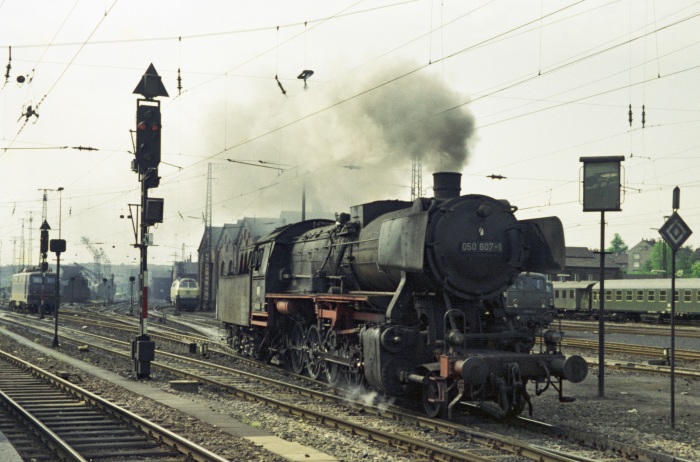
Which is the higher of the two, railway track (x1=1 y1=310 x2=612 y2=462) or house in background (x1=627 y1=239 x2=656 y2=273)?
house in background (x1=627 y1=239 x2=656 y2=273)

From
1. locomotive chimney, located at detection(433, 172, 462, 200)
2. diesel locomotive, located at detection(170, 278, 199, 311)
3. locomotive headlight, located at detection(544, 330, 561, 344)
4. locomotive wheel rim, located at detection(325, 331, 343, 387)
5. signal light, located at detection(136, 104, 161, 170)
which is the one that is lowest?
diesel locomotive, located at detection(170, 278, 199, 311)

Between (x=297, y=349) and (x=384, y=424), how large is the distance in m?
6.76

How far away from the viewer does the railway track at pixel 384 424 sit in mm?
9359

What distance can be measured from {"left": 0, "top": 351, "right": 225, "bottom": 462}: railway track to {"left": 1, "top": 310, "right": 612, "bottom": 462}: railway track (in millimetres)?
2568

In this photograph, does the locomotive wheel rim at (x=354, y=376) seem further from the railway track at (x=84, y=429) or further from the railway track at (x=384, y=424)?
the railway track at (x=84, y=429)

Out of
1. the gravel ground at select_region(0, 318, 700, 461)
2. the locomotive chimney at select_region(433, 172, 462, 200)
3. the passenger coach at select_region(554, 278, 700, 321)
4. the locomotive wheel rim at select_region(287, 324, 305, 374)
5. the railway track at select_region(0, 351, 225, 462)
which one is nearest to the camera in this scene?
the railway track at select_region(0, 351, 225, 462)

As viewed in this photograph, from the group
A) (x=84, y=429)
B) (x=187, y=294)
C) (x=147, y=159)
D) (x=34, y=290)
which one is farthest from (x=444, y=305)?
(x=34, y=290)

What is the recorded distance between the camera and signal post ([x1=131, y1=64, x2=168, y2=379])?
17344mm

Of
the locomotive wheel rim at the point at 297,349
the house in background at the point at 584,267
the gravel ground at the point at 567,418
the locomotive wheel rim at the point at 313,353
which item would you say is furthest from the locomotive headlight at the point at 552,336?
the house in background at the point at 584,267

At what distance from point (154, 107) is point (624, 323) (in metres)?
37.5

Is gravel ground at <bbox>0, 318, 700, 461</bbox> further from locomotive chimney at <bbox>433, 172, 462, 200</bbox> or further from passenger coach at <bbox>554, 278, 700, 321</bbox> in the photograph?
passenger coach at <bbox>554, 278, 700, 321</bbox>

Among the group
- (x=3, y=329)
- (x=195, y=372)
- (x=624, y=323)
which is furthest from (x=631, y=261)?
(x=195, y=372)

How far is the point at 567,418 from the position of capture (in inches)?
494

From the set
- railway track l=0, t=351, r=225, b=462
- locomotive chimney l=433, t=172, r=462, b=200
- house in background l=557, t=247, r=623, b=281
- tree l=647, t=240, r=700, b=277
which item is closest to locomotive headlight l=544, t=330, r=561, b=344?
locomotive chimney l=433, t=172, r=462, b=200
